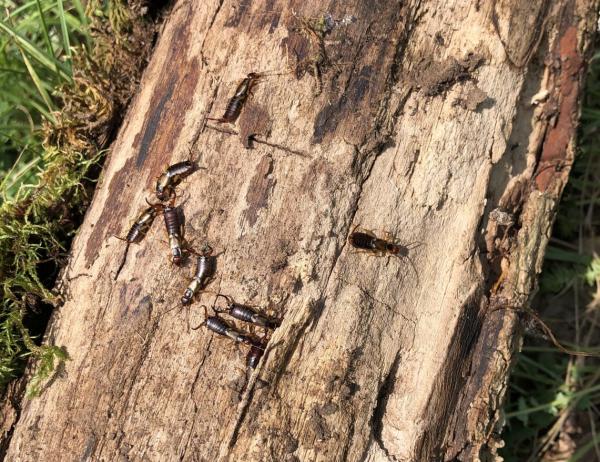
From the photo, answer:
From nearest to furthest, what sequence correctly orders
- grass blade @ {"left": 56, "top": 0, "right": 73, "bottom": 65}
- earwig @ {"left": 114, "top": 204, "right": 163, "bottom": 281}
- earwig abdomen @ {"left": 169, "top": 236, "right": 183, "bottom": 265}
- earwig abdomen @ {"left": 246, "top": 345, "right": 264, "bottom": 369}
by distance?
earwig abdomen @ {"left": 246, "top": 345, "right": 264, "bottom": 369}, earwig abdomen @ {"left": 169, "top": 236, "right": 183, "bottom": 265}, earwig @ {"left": 114, "top": 204, "right": 163, "bottom": 281}, grass blade @ {"left": 56, "top": 0, "right": 73, "bottom": 65}

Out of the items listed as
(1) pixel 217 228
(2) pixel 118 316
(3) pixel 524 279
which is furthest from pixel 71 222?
(3) pixel 524 279

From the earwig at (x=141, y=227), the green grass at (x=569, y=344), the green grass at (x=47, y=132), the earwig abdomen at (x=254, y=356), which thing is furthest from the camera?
the green grass at (x=569, y=344)

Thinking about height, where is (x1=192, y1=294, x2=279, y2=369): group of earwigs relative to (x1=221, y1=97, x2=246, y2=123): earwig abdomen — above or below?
below

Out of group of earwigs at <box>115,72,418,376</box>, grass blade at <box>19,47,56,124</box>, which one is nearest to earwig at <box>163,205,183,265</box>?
group of earwigs at <box>115,72,418,376</box>

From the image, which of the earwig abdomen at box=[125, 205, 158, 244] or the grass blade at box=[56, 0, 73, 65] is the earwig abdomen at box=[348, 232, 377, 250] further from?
the grass blade at box=[56, 0, 73, 65]

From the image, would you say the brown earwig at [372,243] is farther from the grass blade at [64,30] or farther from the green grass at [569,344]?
the grass blade at [64,30]

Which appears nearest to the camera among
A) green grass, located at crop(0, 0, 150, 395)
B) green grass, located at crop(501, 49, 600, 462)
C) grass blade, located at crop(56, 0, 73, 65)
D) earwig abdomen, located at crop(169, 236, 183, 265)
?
earwig abdomen, located at crop(169, 236, 183, 265)

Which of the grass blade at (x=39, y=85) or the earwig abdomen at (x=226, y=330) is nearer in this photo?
the earwig abdomen at (x=226, y=330)

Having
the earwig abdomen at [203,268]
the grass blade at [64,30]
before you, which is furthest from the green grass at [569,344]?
the grass blade at [64,30]
